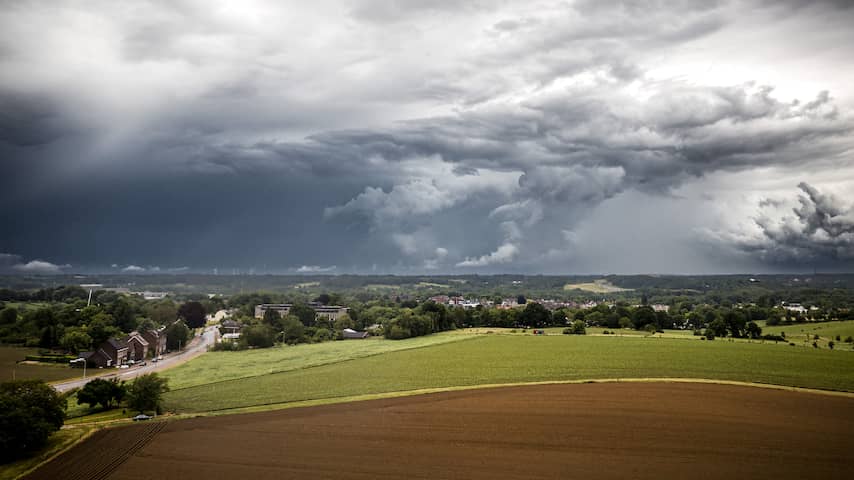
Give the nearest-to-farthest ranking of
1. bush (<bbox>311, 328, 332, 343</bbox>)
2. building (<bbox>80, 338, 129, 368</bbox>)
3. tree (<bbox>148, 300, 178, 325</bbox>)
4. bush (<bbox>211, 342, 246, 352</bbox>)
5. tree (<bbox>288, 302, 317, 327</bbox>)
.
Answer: building (<bbox>80, 338, 129, 368</bbox>) → bush (<bbox>211, 342, 246, 352</bbox>) → bush (<bbox>311, 328, 332, 343</bbox>) → tree (<bbox>148, 300, 178, 325</bbox>) → tree (<bbox>288, 302, 317, 327</bbox>)

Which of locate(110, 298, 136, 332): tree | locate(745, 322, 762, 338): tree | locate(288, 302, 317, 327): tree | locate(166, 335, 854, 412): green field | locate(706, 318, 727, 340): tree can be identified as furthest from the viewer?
locate(288, 302, 317, 327): tree

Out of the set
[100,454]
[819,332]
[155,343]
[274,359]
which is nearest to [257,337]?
[155,343]

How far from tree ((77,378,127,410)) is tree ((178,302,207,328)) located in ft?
277

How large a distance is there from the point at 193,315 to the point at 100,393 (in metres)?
86.3

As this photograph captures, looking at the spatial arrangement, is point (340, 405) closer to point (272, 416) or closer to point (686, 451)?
point (272, 416)

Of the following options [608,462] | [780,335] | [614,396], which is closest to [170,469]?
[608,462]

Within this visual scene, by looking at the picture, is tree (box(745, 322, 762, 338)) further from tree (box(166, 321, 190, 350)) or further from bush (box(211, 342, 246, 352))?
tree (box(166, 321, 190, 350))

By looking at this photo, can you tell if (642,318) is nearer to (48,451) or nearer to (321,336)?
(321,336)

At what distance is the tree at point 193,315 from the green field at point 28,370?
4923 cm

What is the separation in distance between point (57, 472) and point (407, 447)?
22.1m

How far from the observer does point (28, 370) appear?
231 ft

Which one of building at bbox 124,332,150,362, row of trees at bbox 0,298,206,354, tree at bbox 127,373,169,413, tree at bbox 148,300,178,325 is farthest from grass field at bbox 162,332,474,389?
tree at bbox 148,300,178,325

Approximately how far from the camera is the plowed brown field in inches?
1323

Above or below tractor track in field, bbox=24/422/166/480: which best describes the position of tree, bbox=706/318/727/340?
above
